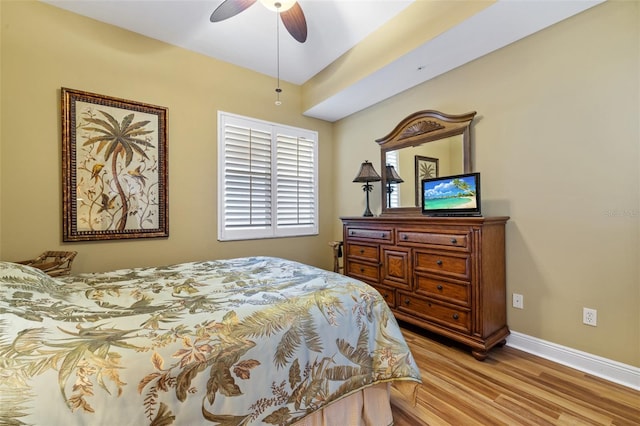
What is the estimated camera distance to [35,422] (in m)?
0.70

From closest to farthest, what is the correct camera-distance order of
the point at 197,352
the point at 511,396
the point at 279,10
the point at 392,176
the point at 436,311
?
the point at 197,352, the point at 511,396, the point at 279,10, the point at 436,311, the point at 392,176

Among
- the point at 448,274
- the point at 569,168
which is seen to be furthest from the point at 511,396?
the point at 569,168

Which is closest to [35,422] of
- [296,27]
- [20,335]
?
[20,335]

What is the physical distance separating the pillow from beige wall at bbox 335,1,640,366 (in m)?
3.28

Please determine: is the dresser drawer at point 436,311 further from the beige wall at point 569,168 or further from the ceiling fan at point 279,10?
the ceiling fan at point 279,10

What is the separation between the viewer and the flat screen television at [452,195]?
7.59 feet

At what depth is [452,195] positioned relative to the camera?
8.11 feet

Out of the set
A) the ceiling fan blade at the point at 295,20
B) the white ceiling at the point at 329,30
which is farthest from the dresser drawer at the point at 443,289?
the ceiling fan blade at the point at 295,20

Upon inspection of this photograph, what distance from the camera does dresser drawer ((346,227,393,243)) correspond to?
108 inches

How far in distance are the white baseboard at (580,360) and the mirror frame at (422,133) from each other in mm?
1433

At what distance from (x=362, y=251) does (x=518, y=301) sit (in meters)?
1.46

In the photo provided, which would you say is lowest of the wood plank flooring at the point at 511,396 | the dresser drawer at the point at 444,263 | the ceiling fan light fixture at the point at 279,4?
the wood plank flooring at the point at 511,396

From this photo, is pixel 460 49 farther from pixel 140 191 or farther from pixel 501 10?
pixel 140 191

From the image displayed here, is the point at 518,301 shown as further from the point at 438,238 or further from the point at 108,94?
the point at 108,94
